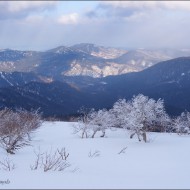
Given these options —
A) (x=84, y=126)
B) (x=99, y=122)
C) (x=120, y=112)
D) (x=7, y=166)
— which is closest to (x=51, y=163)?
(x=7, y=166)

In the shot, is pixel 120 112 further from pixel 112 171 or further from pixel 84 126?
pixel 112 171

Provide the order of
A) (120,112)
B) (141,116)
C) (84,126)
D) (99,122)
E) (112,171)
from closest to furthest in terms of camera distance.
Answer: (112,171) < (141,116) < (99,122) < (84,126) < (120,112)

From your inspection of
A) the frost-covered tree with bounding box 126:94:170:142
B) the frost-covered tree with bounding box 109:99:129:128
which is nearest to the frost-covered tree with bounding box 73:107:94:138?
the frost-covered tree with bounding box 109:99:129:128

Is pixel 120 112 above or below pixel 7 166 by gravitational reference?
above

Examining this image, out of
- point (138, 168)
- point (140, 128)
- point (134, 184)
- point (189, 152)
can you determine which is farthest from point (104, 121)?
point (134, 184)

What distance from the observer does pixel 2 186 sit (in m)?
14.9

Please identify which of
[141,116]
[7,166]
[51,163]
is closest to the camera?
[51,163]

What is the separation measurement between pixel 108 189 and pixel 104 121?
46427 mm

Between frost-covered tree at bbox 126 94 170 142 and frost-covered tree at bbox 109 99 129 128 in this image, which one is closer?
frost-covered tree at bbox 126 94 170 142

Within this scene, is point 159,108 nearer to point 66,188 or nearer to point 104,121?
point 104,121

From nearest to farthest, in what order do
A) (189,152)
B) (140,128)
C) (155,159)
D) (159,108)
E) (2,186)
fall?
(2,186), (155,159), (189,152), (140,128), (159,108)

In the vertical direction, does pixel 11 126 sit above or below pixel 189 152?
above

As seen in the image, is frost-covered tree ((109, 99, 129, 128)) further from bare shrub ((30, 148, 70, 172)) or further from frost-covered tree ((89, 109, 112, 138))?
bare shrub ((30, 148, 70, 172))

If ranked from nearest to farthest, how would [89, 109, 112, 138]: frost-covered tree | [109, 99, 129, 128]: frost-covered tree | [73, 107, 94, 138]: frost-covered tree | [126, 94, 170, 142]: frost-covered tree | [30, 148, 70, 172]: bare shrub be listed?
[30, 148, 70, 172]: bare shrub → [126, 94, 170, 142]: frost-covered tree → [73, 107, 94, 138]: frost-covered tree → [109, 99, 129, 128]: frost-covered tree → [89, 109, 112, 138]: frost-covered tree
